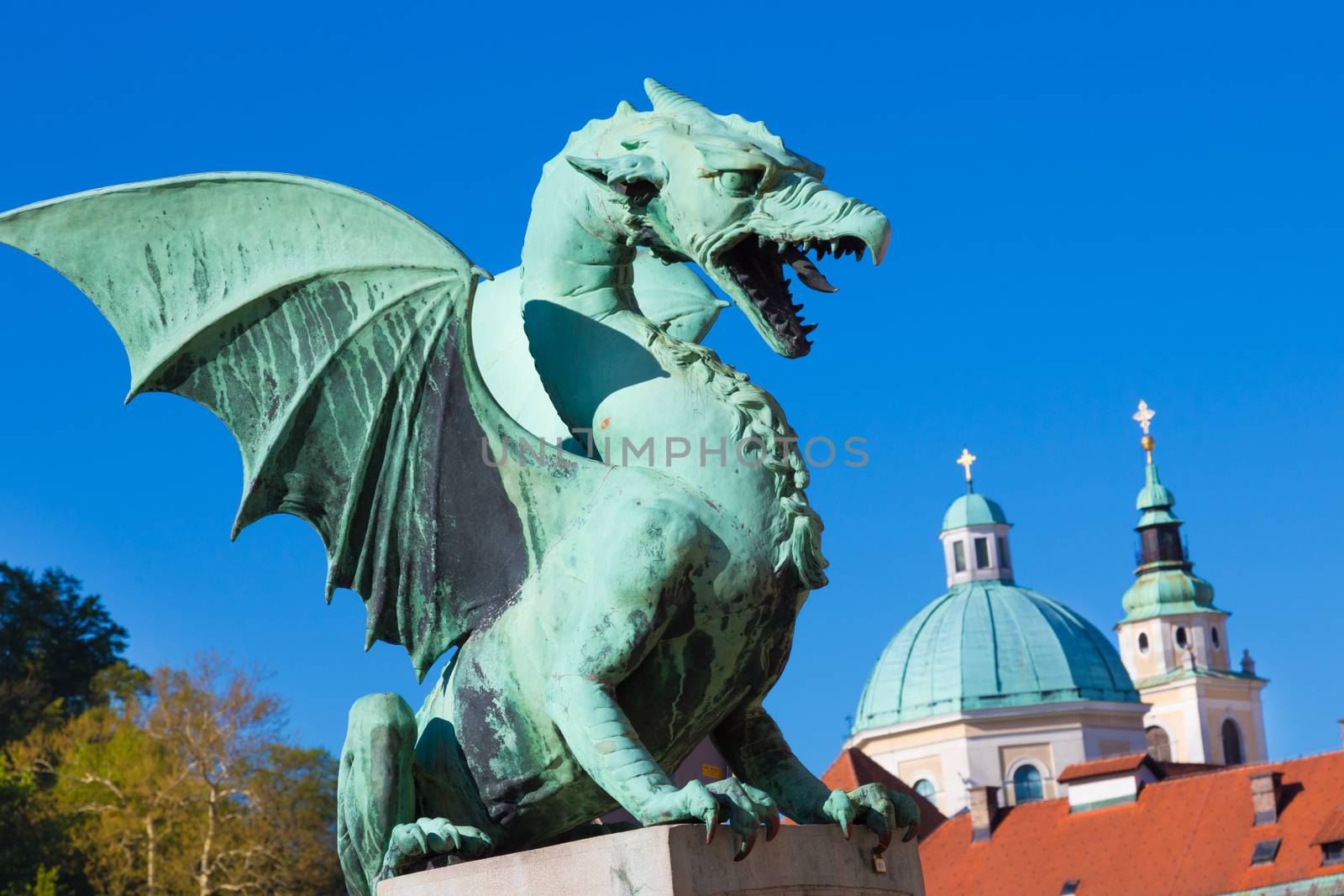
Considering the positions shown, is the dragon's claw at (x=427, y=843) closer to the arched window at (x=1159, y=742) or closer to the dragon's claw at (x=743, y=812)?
the dragon's claw at (x=743, y=812)

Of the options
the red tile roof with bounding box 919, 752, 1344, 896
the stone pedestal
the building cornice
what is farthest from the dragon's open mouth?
the building cornice

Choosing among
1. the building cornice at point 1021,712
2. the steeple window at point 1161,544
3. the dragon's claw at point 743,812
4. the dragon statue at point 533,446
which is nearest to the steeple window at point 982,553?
the building cornice at point 1021,712

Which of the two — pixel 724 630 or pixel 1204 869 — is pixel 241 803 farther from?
pixel 724 630

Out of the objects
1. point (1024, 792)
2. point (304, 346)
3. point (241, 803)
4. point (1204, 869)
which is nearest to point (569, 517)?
point (304, 346)

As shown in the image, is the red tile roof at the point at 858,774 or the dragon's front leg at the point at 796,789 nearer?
the dragon's front leg at the point at 796,789

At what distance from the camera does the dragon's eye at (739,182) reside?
6.00 m

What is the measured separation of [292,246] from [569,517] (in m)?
1.22

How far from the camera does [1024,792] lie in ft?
231

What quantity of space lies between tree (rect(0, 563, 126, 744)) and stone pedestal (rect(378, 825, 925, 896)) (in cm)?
4709

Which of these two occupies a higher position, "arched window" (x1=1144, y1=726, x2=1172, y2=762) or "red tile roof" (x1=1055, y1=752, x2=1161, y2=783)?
"arched window" (x1=1144, y1=726, x2=1172, y2=762)

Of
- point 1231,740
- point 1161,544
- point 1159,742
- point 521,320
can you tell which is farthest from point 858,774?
point 521,320

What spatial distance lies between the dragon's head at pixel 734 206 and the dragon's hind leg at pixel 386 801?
155 centimetres

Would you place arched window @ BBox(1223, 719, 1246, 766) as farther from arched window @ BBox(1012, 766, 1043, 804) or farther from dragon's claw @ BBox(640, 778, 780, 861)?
dragon's claw @ BBox(640, 778, 780, 861)

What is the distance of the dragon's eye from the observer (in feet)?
19.7
